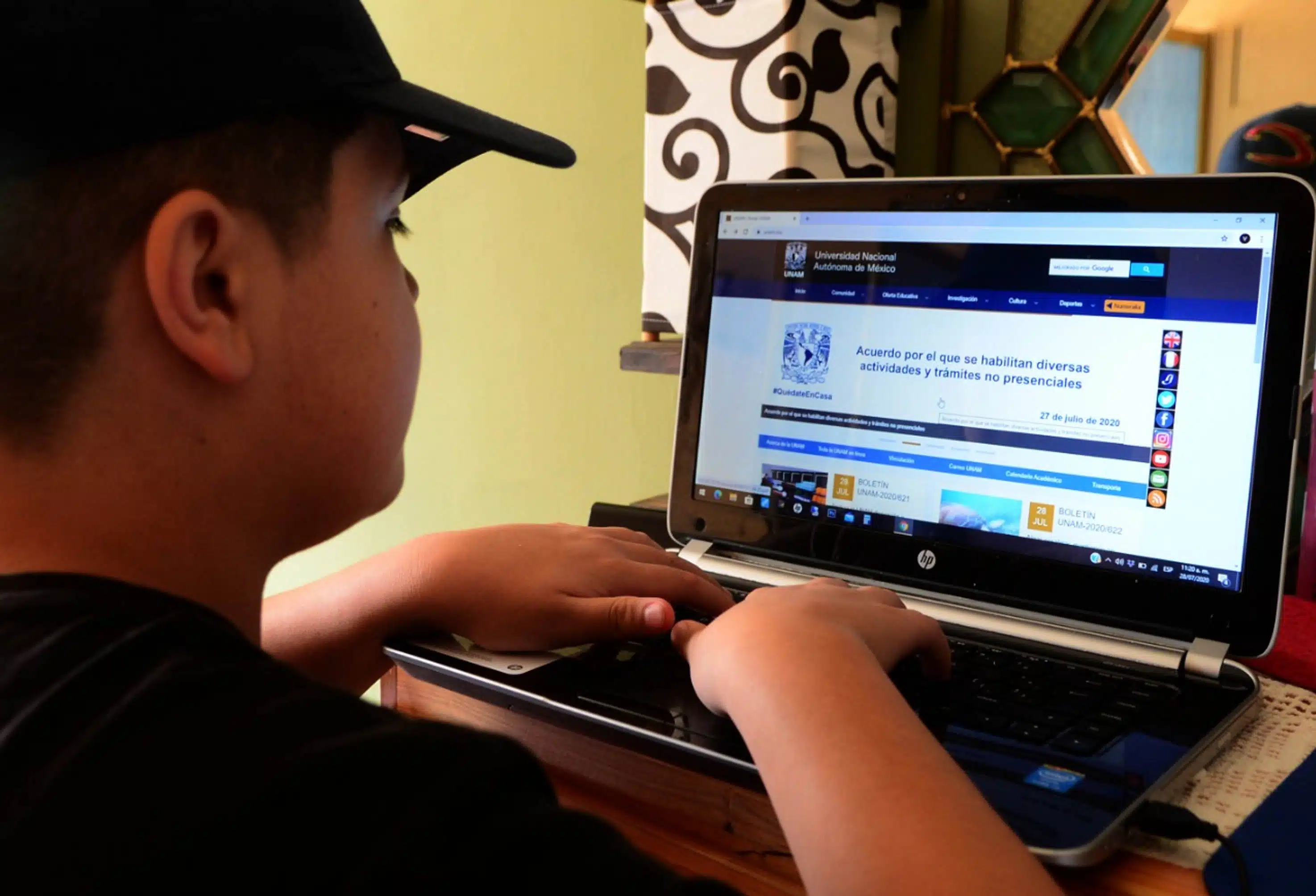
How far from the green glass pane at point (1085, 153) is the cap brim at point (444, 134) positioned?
660 millimetres

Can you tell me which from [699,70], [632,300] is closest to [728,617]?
[699,70]

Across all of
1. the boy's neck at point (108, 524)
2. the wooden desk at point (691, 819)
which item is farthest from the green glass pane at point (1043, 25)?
the boy's neck at point (108, 524)

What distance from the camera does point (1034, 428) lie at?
733 mm

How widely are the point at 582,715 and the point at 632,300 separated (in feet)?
3.23

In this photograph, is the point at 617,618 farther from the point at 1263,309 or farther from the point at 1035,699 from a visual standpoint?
the point at 1263,309

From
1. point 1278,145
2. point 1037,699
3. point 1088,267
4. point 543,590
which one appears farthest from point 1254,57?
point 543,590

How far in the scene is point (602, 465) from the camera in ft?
5.21

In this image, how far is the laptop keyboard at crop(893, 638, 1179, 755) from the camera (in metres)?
0.56

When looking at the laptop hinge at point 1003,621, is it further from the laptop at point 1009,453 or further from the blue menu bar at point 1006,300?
the blue menu bar at point 1006,300

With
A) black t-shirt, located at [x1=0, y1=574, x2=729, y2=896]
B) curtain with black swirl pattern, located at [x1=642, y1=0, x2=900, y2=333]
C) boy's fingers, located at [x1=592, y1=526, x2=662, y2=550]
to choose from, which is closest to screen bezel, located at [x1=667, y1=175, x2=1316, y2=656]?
boy's fingers, located at [x1=592, y1=526, x2=662, y2=550]

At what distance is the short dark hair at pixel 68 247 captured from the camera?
397 mm

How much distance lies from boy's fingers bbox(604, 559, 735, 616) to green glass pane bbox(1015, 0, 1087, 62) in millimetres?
683

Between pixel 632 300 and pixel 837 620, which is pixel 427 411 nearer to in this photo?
pixel 632 300

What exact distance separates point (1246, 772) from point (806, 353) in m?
0.40
